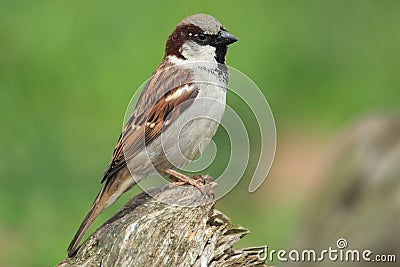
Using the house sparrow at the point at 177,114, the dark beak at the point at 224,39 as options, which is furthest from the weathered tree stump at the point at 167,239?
the dark beak at the point at 224,39

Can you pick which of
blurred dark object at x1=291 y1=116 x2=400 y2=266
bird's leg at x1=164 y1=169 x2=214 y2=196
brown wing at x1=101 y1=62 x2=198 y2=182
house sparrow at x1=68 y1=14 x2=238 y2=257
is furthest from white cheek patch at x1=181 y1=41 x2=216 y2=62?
blurred dark object at x1=291 y1=116 x2=400 y2=266

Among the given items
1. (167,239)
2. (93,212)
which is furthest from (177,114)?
(167,239)

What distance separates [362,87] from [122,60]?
7.98ft

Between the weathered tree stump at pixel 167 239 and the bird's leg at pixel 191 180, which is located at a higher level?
the bird's leg at pixel 191 180

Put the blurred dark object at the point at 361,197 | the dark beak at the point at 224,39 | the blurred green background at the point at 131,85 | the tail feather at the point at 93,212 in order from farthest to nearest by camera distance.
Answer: the blurred green background at the point at 131,85 < the blurred dark object at the point at 361,197 < the dark beak at the point at 224,39 < the tail feather at the point at 93,212

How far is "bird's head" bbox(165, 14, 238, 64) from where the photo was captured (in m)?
5.28

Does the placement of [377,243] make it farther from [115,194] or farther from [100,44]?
[100,44]

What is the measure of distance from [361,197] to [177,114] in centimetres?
142

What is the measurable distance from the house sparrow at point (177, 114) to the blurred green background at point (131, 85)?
2.32 metres

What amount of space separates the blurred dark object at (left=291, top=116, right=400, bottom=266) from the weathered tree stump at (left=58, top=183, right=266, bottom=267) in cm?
133

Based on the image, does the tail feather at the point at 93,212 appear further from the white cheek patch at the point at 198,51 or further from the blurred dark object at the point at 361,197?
the blurred dark object at the point at 361,197

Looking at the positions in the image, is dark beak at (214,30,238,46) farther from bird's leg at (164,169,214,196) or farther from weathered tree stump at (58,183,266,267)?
weathered tree stump at (58,183,266,267)

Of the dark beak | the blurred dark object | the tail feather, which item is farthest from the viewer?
the blurred dark object

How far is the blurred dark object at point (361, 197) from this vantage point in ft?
18.5
